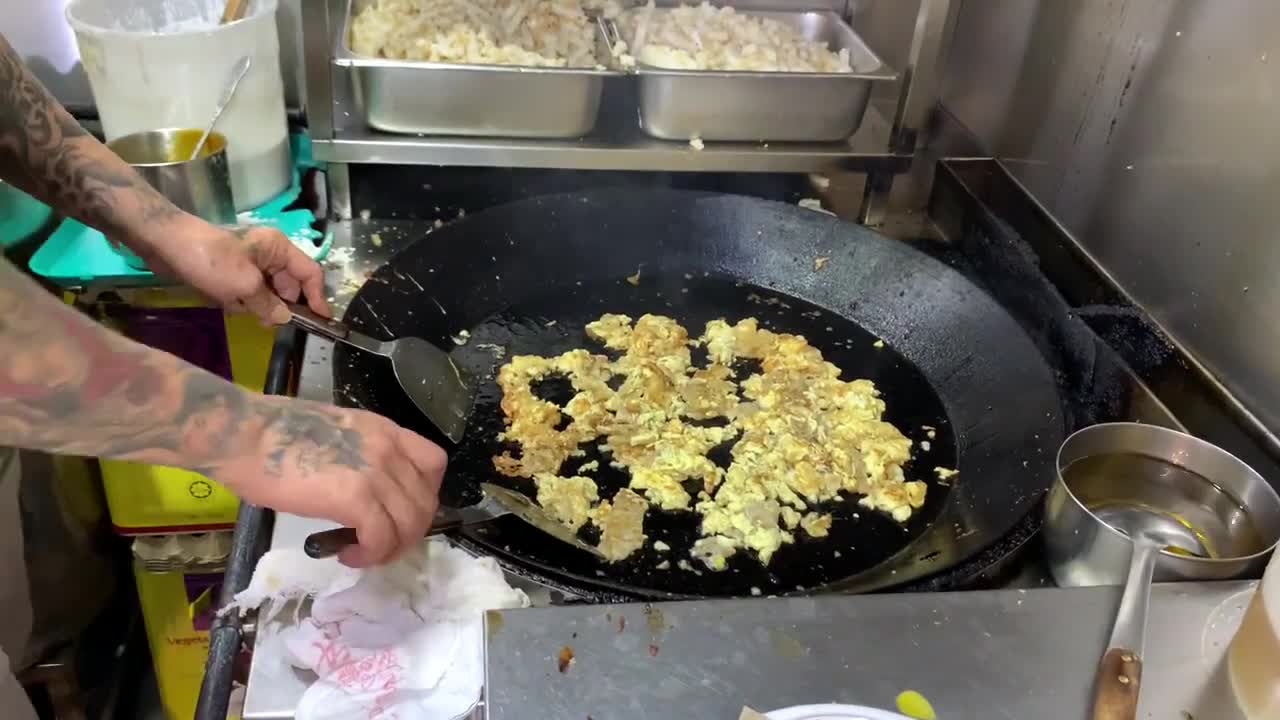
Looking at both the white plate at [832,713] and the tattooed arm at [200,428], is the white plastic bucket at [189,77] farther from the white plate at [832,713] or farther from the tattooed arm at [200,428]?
the white plate at [832,713]

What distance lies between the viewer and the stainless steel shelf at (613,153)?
4.42ft

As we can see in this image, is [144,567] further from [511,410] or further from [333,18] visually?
[333,18]

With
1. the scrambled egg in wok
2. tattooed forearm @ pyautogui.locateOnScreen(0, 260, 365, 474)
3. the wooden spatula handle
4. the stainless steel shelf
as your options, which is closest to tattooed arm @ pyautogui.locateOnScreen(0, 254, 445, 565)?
tattooed forearm @ pyautogui.locateOnScreen(0, 260, 365, 474)

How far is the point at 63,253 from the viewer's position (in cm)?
129

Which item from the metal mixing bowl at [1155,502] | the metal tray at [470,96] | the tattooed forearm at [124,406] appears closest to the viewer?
the tattooed forearm at [124,406]

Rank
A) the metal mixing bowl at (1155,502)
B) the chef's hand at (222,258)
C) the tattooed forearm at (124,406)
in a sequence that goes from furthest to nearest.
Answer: the chef's hand at (222,258) < the metal mixing bowl at (1155,502) < the tattooed forearm at (124,406)

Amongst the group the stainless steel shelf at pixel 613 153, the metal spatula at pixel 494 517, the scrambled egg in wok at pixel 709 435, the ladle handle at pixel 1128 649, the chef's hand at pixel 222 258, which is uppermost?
the chef's hand at pixel 222 258

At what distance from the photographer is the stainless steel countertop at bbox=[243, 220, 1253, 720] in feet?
2.29

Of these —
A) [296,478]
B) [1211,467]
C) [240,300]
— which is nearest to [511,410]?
[240,300]

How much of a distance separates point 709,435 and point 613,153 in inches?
18.6

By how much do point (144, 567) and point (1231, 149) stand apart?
1652 millimetres

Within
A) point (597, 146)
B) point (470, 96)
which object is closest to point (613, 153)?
point (597, 146)

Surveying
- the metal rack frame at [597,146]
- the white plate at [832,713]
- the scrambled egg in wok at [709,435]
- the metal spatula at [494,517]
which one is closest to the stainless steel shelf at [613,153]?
the metal rack frame at [597,146]

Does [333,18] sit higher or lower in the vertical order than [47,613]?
higher
